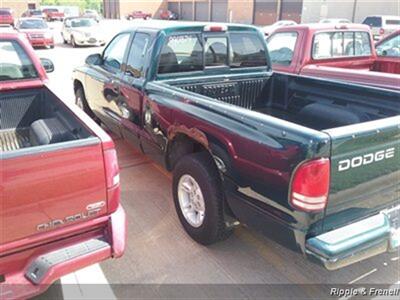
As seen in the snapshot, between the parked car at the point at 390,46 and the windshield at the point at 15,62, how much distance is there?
6.52m

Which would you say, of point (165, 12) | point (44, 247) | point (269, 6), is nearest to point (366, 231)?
point (44, 247)

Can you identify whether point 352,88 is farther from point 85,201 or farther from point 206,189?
point 85,201

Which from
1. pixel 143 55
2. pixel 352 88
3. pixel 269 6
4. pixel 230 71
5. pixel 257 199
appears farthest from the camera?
pixel 269 6

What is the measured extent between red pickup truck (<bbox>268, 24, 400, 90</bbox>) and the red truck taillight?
4.23m

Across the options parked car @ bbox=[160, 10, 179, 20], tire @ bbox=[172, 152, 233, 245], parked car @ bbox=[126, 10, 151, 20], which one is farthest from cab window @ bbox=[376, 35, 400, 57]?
parked car @ bbox=[160, 10, 179, 20]

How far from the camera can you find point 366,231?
8.10 ft

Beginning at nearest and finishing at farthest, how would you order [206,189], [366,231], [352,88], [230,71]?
[366,231], [206,189], [352,88], [230,71]

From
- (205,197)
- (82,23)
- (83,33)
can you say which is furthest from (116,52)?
(82,23)

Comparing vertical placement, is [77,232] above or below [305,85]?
below

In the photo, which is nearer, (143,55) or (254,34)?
(143,55)

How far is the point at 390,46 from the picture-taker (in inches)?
305

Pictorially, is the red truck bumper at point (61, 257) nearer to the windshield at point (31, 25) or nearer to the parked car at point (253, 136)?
the parked car at point (253, 136)

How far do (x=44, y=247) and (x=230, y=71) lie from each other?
304 centimetres

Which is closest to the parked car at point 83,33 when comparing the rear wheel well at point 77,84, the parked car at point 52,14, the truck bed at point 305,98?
the rear wheel well at point 77,84
